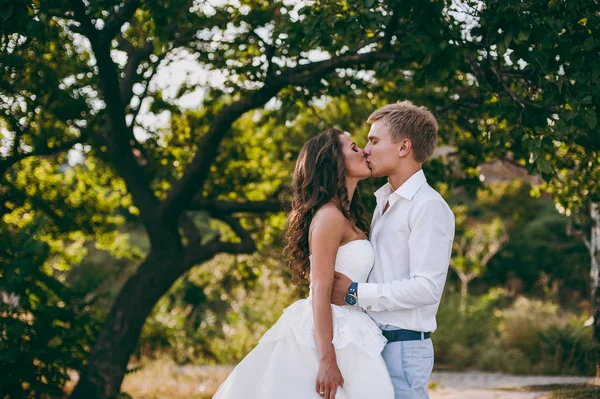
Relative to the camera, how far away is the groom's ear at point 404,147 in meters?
3.30

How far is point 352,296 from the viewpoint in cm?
314

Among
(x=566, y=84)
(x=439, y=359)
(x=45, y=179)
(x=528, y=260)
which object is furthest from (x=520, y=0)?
(x=528, y=260)

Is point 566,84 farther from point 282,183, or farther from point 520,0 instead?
point 282,183

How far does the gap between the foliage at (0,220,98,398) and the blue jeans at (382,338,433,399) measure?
346cm

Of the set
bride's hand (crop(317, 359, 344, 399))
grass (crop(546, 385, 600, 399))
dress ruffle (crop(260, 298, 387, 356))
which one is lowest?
grass (crop(546, 385, 600, 399))

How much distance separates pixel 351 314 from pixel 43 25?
9.19 feet

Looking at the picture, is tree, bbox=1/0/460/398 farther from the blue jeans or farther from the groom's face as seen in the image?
the blue jeans

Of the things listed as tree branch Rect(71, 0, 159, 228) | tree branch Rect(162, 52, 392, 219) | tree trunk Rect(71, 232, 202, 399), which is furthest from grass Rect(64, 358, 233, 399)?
tree branch Rect(162, 52, 392, 219)

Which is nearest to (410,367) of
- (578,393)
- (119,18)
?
(119,18)

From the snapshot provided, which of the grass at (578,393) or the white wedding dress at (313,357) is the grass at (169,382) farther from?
the white wedding dress at (313,357)

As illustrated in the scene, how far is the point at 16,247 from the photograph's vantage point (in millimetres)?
5621

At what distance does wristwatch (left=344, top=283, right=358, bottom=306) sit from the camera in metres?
3.13

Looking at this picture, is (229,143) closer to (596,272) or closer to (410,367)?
(596,272)

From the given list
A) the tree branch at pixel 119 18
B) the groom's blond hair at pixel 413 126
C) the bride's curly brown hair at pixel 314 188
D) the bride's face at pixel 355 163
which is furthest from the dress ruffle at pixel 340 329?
the tree branch at pixel 119 18
